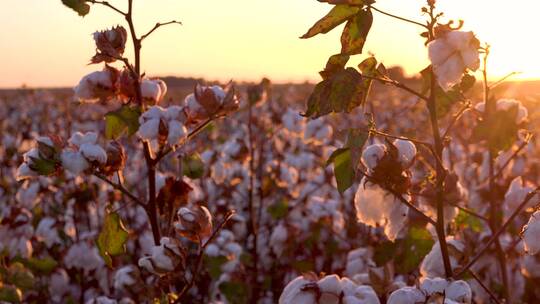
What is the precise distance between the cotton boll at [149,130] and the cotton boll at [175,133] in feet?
0.16

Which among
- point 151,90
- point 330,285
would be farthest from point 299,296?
point 151,90

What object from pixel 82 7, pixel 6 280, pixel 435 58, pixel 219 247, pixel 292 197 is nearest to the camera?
pixel 435 58

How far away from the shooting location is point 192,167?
2816 mm

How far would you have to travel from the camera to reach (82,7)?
2.43m

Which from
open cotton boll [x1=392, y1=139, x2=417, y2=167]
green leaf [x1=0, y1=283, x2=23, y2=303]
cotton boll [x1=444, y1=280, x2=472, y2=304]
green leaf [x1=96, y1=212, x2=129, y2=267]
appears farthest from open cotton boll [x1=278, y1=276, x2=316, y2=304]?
green leaf [x1=0, y1=283, x2=23, y2=303]

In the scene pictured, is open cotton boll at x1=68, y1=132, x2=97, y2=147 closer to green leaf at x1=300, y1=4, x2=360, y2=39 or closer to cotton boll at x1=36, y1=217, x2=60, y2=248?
green leaf at x1=300, y1=4, x2=360, y2=39

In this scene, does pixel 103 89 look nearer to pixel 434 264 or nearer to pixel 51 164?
pixel 51 164

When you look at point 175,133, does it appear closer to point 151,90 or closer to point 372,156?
point 151,90

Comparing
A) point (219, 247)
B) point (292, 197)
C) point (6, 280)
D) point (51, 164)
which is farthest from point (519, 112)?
point (292, 197)

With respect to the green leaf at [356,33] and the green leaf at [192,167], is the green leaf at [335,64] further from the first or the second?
the green leaf at [192,167]

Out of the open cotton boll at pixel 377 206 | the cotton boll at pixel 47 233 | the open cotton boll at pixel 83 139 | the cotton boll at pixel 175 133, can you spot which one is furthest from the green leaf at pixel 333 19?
the cotton boll at pixel 47 233

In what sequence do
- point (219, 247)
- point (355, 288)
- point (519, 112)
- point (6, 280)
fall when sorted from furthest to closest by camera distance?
point (219, 247) < point (6, 280) < point (519, 112) < point (355, 288)

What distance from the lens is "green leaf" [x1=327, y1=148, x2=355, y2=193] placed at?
1.65 m

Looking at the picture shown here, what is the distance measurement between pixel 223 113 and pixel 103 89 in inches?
17.0
